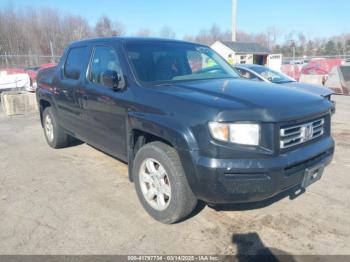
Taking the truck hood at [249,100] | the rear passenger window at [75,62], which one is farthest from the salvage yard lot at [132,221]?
the rear passenger window at [75,62]

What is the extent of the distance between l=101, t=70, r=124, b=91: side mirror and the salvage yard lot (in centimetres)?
138

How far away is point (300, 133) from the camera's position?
2.97 metres

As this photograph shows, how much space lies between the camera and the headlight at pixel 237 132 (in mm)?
2676

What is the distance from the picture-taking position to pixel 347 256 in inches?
109

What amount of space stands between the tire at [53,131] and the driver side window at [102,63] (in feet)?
6.07

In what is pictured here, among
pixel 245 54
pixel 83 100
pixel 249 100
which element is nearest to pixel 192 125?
pixel 249 100

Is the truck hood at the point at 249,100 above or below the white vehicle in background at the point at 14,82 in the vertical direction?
above

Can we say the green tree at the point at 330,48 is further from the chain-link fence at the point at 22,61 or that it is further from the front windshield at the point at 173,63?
the front windshield at the point at 173,63

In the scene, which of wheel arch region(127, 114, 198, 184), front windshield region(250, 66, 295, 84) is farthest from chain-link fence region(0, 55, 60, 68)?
wheel arch region(127, 114, 198, 184)

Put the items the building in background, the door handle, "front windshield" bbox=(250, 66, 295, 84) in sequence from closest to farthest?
the door handle
"front windshield" bbox=(250, 66, 295, 84)
the building in background

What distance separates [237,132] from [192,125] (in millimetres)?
385

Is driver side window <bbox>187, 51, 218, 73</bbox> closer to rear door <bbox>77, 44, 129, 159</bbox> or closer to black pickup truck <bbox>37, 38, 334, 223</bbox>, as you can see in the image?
black pickup truck <bbox>37, 38, 334, 223</bbox>

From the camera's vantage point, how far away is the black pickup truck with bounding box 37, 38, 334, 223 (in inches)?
105

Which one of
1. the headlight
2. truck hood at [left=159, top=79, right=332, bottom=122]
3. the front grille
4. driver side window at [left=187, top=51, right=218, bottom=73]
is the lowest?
the front grille
